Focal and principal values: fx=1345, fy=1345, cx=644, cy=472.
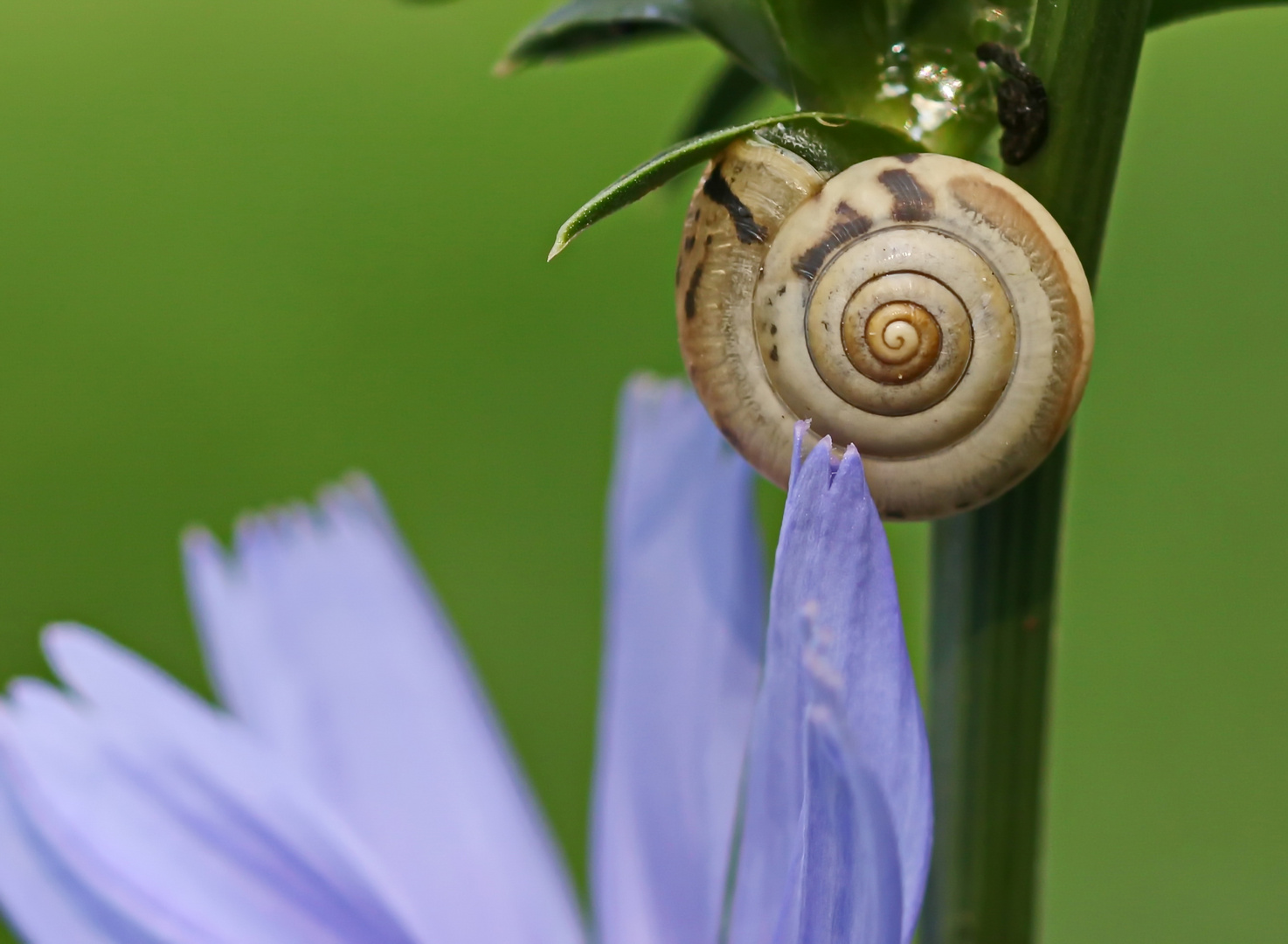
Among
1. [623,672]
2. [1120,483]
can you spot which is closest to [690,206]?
[623,672]

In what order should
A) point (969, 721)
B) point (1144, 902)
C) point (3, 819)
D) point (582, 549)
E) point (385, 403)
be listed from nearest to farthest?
point (969, 721)
point (3, 819)
point (1144, 902)
point (582, 549)
point (385, 403)

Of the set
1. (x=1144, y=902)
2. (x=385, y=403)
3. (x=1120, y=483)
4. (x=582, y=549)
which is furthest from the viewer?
(x=385, y=403)

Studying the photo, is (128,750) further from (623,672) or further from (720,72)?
(720,72)

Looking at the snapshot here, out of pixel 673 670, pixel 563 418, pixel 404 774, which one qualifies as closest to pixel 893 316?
pixel 673 670

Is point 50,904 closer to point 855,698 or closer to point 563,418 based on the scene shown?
point 855,698

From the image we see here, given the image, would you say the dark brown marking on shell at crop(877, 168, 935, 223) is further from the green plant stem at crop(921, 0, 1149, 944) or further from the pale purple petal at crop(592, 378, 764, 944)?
the pale purple petal at crop(592, 378, 764, 944)

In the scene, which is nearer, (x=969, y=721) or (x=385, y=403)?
(x=969, y=721)

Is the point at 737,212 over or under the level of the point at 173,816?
over
